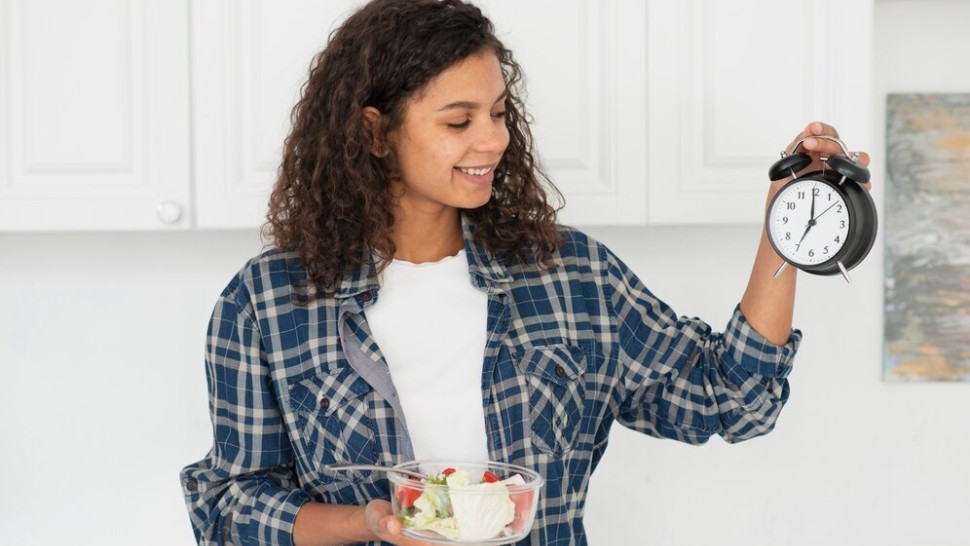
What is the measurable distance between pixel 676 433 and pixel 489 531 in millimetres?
407

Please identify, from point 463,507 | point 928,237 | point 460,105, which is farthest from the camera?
point 928,237

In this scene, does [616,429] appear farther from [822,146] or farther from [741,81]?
[822,146]

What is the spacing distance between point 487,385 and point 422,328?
0.11 m

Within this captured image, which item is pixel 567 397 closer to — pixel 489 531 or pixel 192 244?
pixel 489 531

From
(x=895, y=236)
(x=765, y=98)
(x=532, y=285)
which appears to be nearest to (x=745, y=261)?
(x=895, y=236)

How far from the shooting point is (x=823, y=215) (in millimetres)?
1141

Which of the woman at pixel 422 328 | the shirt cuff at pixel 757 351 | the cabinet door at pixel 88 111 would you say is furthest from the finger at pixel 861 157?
the cabinet door at pixel 88 111

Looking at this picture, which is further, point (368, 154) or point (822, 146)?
point (368, 154)

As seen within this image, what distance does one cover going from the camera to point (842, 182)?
1.14 meters

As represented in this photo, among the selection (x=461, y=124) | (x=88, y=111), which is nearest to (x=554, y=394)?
(x=461, y=124)

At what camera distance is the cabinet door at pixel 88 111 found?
154cm

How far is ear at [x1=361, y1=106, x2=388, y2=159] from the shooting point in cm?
131

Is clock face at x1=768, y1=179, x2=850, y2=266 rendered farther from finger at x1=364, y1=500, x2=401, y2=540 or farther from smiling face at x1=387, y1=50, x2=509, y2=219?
finger at x1=364, y1=500, x2=401, y2=540

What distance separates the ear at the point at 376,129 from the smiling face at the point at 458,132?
3 cm
